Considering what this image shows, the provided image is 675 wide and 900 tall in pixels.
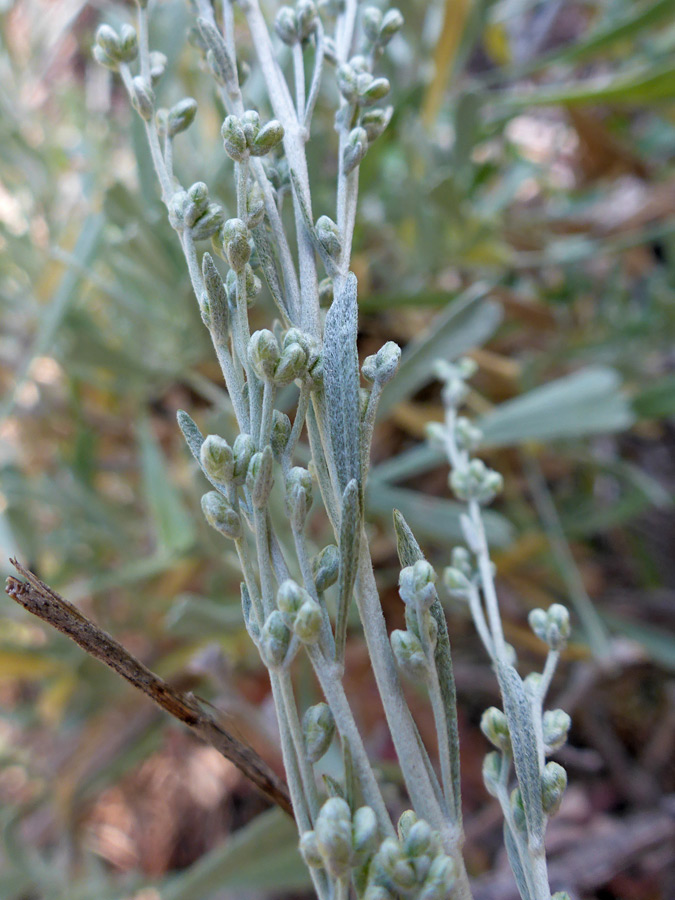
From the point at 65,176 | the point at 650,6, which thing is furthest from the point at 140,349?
the point at 650,6

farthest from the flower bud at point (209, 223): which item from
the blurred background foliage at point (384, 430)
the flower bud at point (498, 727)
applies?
the blurred background foliage at point (384, 430)

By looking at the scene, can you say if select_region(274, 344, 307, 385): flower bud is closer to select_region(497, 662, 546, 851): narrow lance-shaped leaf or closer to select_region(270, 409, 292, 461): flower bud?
select_region(270, 409, 292, 461): flower bud

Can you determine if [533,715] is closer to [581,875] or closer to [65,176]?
[581,875]

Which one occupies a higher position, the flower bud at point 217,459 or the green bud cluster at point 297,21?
the green bud cluster at point 297,21

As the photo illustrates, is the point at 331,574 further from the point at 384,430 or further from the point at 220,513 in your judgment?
the point at 384,430

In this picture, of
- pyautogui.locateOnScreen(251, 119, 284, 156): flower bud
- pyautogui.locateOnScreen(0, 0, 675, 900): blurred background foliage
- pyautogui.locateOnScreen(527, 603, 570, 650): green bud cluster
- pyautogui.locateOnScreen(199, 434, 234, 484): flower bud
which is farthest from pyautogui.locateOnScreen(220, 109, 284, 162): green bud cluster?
pyautogui.locateOnScreen(0, 0, 675, 900): blurred background foliage

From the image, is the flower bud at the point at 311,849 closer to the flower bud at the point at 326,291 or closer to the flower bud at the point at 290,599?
the flower bud at the point at 290,599
